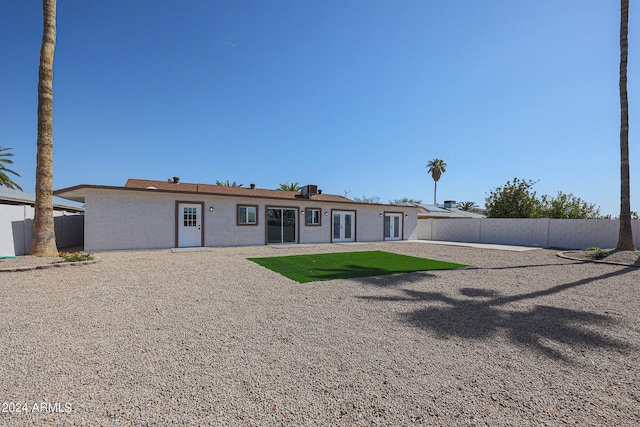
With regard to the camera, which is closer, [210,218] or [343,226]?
[210,218]

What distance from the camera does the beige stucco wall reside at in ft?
38.5

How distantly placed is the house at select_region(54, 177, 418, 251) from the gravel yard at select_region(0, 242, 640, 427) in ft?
22.2

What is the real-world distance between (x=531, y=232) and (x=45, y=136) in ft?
79.5

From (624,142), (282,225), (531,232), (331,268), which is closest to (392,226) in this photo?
(531,232)

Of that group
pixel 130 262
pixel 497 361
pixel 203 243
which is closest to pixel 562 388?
pixel 497 361

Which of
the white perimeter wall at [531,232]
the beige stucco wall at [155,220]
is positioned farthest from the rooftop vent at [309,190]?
the white perimeter wall at [531,232]

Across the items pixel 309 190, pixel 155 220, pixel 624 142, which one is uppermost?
pixel 624 142

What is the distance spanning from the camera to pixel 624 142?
11.3 meters

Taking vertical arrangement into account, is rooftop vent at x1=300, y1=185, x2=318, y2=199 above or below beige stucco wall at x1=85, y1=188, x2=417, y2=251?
above

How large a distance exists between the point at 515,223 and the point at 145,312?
2070 centimetres

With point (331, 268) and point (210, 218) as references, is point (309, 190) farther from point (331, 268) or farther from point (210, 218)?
point (331, 268)

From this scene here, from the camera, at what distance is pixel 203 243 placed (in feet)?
45.4

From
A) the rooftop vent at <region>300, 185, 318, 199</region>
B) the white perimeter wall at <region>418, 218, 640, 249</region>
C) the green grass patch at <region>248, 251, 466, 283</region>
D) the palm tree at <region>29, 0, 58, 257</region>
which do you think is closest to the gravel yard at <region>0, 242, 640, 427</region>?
the green grass patch at <region>248, 251, 466, 283</region>

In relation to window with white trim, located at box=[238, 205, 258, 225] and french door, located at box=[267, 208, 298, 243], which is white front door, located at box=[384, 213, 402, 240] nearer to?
french door, located at box=[267, 208, 298, 243]
